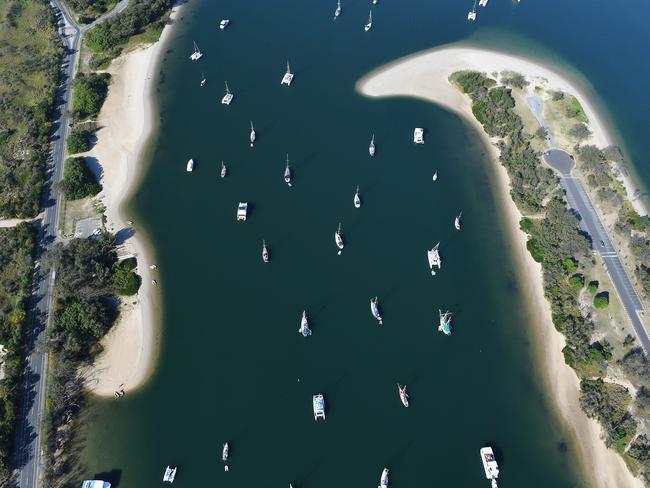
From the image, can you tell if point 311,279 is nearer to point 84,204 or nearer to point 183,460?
point 183,460

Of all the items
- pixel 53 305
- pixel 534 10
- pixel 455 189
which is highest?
pixel 534 10

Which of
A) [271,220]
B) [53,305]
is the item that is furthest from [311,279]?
[53,305]

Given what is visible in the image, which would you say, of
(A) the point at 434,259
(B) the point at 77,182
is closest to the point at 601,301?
(A) the point at 434,259

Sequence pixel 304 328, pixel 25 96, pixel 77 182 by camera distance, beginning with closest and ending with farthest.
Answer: pixel 304 328
pixel 77 182
pixel 25 96

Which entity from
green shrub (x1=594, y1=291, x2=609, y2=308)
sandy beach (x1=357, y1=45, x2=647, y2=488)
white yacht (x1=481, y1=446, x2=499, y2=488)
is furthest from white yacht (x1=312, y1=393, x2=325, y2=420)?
green shrub (x1=594, y1=291, x2=609, y2=308)

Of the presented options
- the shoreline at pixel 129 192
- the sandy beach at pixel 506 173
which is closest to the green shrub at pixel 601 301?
the sandy beach at pixel 506 173

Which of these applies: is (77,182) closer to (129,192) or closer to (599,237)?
(129,192)

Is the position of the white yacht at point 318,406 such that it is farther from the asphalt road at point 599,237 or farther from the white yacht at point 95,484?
the asphalt road at point 599,237
